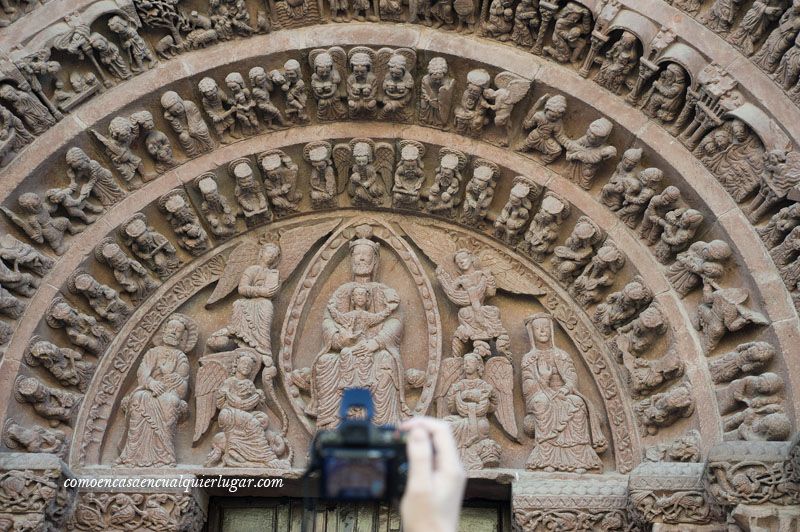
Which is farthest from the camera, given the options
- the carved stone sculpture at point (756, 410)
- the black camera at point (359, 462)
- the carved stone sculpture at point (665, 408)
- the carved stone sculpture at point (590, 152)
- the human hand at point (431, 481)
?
the carved stone sculpture at point (590, 152)

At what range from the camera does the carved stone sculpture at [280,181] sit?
10906 millimetres

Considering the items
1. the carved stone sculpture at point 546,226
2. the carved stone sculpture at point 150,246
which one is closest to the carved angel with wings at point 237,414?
the carved stone sculpture at point 150,246

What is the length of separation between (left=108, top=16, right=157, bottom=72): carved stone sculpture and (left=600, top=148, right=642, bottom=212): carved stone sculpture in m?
3.79

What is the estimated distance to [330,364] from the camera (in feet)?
34.4

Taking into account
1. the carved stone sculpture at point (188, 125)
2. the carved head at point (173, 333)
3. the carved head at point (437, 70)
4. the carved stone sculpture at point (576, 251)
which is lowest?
the carved head at point (173, 333)

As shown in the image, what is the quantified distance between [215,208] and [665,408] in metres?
3.97

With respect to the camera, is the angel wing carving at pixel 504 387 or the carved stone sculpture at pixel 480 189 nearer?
the angel wing carving at pixel 504 387

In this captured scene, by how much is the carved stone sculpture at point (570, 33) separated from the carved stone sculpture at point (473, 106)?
565 mm

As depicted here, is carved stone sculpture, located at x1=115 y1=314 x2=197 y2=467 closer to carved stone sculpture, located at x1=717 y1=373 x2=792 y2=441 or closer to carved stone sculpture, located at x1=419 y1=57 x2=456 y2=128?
carved stone sculpture, located at x1=419 y1=57 x2=456 y2=128

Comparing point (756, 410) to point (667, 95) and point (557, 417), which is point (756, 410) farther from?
point (667, 95)

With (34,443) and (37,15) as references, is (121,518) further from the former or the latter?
(37,15)

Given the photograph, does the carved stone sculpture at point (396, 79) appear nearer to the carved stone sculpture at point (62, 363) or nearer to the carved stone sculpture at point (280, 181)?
the carved stone sculpture at point (280, 181)

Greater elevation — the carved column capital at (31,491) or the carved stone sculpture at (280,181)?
the carved stone sculpture at (280,181)

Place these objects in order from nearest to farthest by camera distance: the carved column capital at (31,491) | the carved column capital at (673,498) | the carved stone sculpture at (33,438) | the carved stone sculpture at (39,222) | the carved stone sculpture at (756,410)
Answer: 1. the carved stone sculpture at (756,410)
2. the carved column capital at (673,498)
3. the carved column capital at (31,491)
4. the carved stone sculpture at (33,438)
5. the carved stone sculpture at (39,222)
